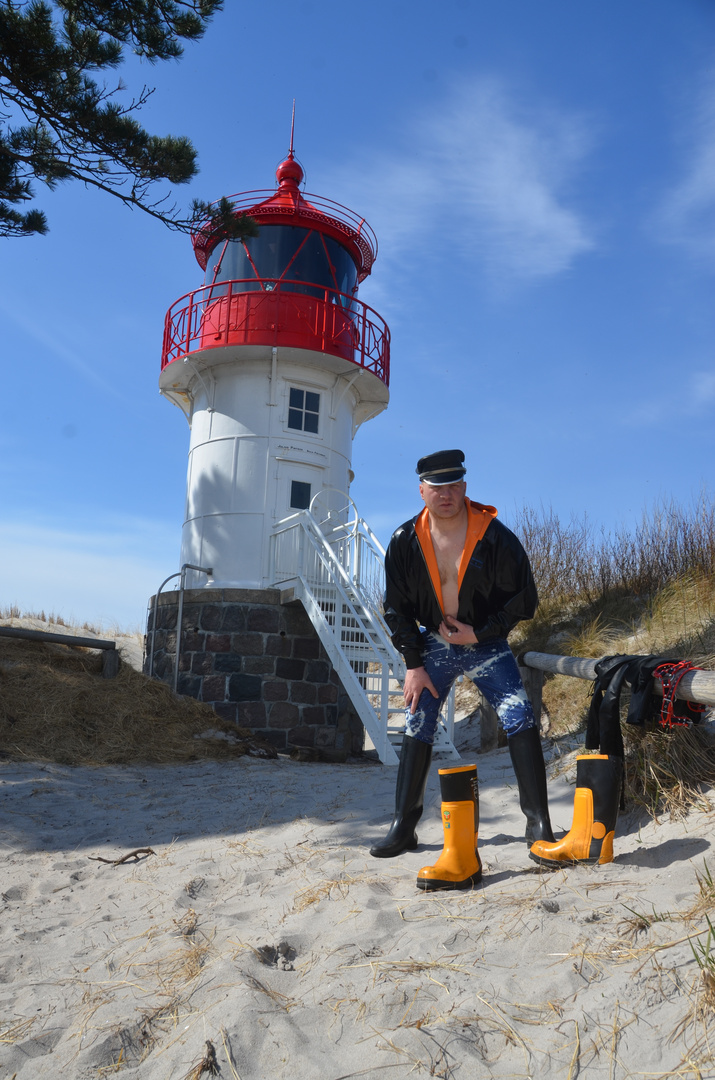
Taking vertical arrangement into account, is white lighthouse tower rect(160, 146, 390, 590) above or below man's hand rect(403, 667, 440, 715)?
above

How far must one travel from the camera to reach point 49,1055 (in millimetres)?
2035

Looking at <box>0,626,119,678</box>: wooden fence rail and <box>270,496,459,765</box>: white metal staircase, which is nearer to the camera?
<box>270,496,459,765</box>: white metal staircase

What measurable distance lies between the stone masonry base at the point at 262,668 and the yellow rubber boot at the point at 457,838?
287 inches

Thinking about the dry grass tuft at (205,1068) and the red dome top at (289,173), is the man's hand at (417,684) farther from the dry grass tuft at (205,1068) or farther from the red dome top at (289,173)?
the red dome top at (289,173)

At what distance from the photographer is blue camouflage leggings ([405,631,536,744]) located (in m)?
3.34

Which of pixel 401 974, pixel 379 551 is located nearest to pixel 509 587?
pixel 401 974

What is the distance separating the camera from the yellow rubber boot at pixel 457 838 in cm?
295

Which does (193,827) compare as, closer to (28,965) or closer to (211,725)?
(28,965)

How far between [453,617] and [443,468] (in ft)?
2.25

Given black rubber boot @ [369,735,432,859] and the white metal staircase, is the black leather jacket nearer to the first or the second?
black rubber boot @ [369,735,432,859]

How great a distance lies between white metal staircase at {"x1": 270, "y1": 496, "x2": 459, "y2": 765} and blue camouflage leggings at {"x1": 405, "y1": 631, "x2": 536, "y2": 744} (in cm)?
375

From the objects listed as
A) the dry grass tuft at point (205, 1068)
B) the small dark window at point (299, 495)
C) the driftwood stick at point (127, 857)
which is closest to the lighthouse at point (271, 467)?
the small dark window at point (299, 495)

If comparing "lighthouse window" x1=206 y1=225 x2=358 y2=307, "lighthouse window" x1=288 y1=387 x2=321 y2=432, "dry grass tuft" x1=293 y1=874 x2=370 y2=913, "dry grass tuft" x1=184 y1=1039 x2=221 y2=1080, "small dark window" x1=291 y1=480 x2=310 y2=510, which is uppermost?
"lighthouse window" x1=206 y1=225 x2=358 y2=307

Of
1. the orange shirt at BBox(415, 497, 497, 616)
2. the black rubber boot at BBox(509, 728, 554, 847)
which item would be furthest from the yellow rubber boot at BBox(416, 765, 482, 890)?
the orange shirt at BBox(415, 497, 497, 616)
